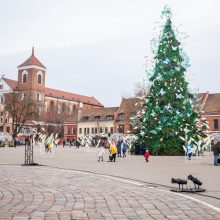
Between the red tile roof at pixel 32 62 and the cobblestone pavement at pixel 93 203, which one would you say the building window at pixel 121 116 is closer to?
the red tile roof at pixel 32 62

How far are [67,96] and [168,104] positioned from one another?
9974cm

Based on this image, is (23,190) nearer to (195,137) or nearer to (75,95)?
(195,137)

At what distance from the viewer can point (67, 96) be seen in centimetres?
13200

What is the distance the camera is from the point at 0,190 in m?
9.52

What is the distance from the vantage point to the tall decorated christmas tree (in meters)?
33.8

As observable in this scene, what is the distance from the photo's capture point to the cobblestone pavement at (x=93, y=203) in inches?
257

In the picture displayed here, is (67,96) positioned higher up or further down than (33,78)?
further down

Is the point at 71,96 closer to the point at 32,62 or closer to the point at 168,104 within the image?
the point at 32,62

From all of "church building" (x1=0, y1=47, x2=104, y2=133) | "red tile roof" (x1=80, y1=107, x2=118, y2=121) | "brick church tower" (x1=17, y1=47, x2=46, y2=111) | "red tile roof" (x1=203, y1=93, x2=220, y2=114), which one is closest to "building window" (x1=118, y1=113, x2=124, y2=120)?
"red tile roof" (x1=80, y1=107, x2=118, y2=121)

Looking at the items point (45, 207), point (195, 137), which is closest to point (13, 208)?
point (45, 207)

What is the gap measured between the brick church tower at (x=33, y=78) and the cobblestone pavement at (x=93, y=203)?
326 ft

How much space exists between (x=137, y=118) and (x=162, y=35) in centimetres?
841

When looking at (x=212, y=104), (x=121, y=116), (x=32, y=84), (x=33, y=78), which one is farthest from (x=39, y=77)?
(x=212, y=104)

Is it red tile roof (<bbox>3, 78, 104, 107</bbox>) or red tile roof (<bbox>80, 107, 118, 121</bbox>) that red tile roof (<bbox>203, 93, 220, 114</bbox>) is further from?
red tile roof (<bbox>3, 78, 104, 107</bbox>)
